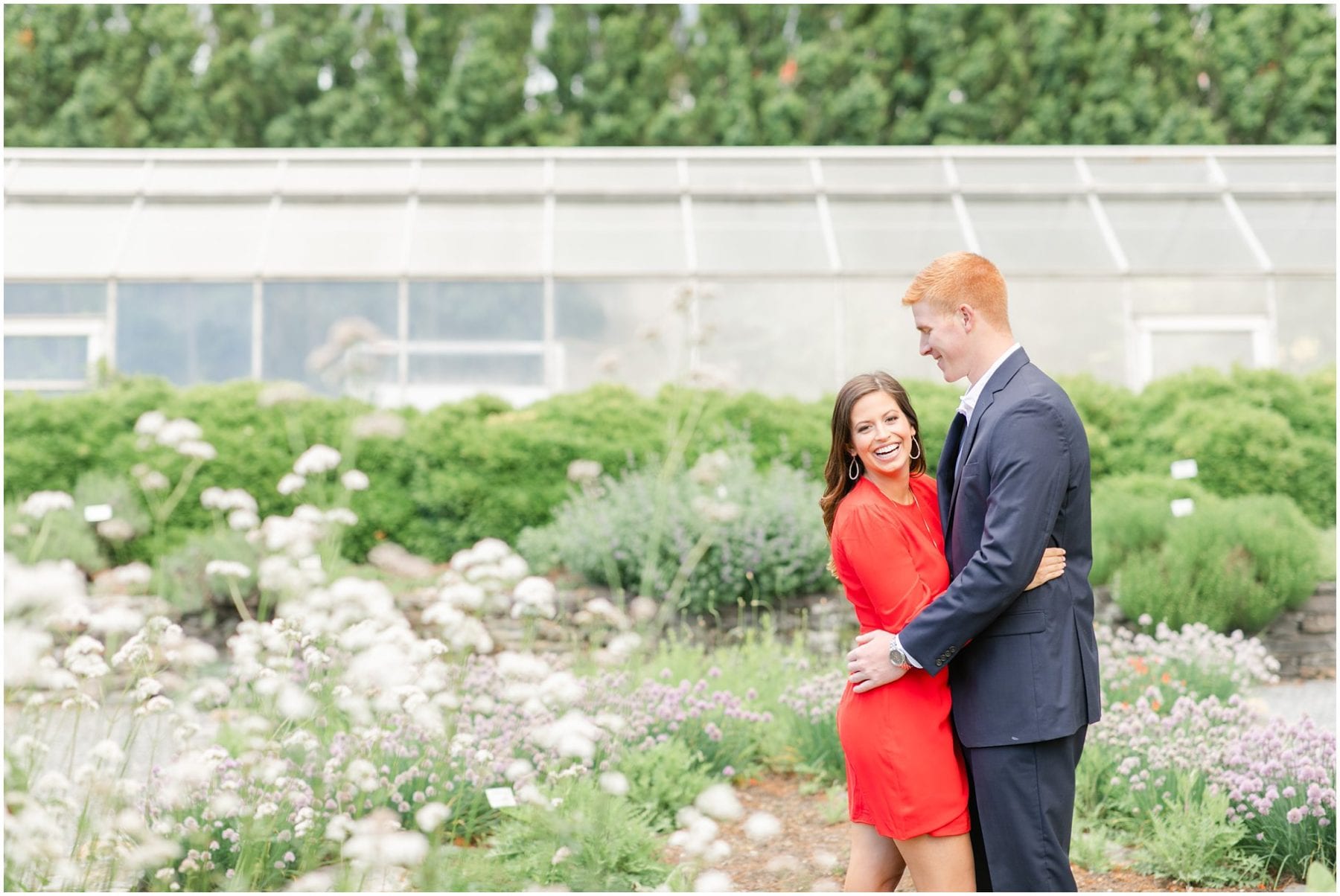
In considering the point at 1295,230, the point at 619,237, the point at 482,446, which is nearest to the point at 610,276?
the point at 619,237

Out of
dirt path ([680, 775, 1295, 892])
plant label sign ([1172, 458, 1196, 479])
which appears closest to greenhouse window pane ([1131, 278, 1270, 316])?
plant label sign ([1172, 458, 1196, 479])

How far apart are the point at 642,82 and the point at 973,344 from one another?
16.9 m

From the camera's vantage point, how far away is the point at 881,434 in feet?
7.74

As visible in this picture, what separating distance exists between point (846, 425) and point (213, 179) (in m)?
11.7

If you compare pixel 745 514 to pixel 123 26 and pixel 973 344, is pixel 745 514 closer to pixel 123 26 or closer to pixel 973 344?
pixel 973 344

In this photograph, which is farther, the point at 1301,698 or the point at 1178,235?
the point at 1178,235

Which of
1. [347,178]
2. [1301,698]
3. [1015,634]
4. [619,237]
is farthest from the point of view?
[347,178]

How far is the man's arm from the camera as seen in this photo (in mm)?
2096

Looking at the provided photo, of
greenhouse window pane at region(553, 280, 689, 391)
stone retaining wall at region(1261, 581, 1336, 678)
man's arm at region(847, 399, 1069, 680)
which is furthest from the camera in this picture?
greenhouse window pane at region(553, 280, 689, 391)

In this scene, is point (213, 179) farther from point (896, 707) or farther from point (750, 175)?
point (896, 707)

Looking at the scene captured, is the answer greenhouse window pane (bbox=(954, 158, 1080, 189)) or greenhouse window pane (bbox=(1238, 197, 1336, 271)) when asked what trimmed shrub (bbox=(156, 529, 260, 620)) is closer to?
greenhouse window pane (bbox=(954, 158, 1080, 189))

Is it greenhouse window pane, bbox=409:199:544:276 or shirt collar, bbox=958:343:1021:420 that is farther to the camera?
greenhouse window pane, bbox=409:199:544:276

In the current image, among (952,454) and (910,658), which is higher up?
(952,454)

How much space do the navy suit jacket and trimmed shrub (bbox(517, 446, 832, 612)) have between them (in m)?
3.63
